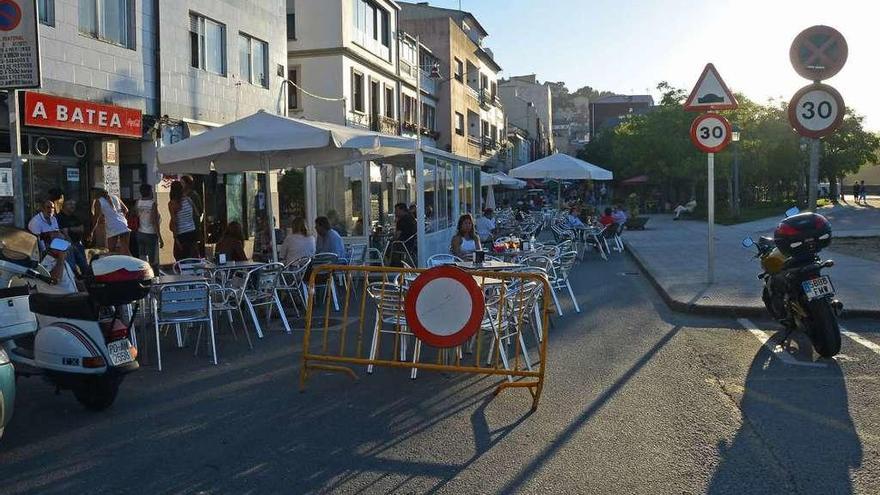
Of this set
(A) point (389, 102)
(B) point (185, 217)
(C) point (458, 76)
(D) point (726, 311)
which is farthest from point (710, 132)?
(C) point (458, 76)

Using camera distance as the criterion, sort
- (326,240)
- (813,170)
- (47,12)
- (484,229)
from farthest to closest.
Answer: (484,229) → (47,12) → (326,240) → (813,170)

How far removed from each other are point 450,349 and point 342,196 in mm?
12394

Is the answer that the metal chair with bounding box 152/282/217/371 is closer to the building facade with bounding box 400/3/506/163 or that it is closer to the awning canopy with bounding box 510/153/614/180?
the awning canopy with bounding box 510/153/614/180

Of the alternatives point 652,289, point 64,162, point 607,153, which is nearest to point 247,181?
point 64,162

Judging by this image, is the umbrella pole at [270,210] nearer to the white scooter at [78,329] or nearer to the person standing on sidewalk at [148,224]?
the person standing on sidewalk at [148,224]

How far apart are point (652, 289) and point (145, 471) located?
1017 cm

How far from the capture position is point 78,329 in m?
5.89

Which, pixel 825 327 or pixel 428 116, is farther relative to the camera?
pixel 428 116

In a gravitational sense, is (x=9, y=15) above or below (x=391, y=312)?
above

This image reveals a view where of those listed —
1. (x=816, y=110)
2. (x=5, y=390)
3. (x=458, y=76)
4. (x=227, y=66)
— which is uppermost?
(x=458, y=76)

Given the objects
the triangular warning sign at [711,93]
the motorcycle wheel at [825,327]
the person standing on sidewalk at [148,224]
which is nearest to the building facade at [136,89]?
the person standing on sidewalk at [148,224]

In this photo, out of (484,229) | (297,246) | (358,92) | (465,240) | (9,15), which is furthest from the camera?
(358,92)

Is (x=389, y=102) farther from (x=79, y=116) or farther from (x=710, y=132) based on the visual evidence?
(x=710, y=132)

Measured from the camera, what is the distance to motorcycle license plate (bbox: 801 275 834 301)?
7332 mm
